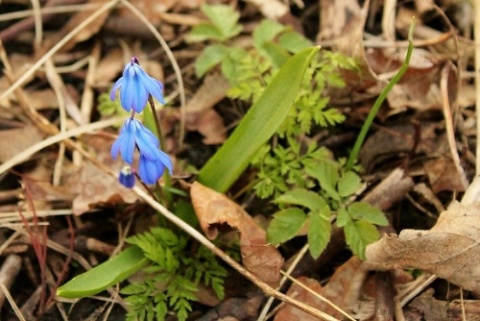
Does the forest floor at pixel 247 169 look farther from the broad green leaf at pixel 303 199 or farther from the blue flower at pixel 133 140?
the blue flower at pixel 133 140

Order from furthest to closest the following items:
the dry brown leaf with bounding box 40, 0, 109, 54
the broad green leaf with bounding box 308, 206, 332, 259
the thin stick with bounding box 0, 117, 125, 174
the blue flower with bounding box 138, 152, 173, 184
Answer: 1. the dry brown leaf with bounding box 40, 0, 109, 54
2. the thin stick with bounding box 0, 117, 125, 174
3. the broad green leaf with bounding box 308, 206, 332, 259
4. the blue flower with bounding box 138, 152, 173, 184

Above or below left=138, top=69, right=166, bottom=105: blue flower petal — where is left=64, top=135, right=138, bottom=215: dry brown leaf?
below

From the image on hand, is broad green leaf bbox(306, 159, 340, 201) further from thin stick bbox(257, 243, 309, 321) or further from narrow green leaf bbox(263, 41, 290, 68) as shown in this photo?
narrow green leaf bbox(263, 41, 290, 68)

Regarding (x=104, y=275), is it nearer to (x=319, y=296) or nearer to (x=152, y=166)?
(x=152, y=166)

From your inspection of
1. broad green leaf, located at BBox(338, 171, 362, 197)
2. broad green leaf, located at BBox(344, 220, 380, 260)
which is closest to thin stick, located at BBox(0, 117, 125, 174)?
broad green leaf, located at BBox(338, 171, 362, 197)

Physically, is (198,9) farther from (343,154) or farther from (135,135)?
(135,135)

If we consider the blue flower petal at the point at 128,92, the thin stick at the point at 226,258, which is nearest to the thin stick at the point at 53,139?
the thin stick at the point at 226,258
